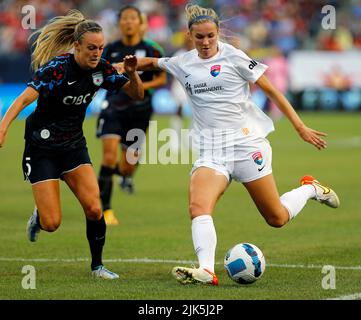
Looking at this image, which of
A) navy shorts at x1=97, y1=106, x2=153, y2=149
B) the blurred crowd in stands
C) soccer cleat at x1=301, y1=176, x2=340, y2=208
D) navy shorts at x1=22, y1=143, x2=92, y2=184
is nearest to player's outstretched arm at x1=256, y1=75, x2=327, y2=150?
soccer cleat at x1=301, y1=176, x2=340, y2=208

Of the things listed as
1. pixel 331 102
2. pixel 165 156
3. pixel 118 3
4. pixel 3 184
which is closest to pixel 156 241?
pixel 3 184

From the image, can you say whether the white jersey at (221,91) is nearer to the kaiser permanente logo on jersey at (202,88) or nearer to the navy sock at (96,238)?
the kaiser permanente logo on jersey at (202,88)

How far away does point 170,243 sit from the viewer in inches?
424

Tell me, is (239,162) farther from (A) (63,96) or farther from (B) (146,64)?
(A) (63,96)

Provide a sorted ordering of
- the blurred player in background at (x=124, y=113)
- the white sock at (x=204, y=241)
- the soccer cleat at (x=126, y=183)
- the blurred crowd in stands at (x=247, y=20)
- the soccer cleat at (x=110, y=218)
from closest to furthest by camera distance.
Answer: the white sock at (x=204, y=241) < the soccer cleat at (x=110, y=218) < the blurred player in background at (x=124, y=113) < the soccer cleat at (x=126, y=183) < the blurred crowd in stands at (x=247, y=20)

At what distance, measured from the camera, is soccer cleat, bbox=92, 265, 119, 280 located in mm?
8523

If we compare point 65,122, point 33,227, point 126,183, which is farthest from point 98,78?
point 126,183

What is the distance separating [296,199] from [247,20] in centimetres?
2734

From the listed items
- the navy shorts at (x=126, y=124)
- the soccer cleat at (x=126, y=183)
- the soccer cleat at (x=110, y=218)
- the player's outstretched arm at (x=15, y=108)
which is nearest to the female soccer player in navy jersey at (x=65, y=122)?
the player's outstretched arm at (x=15, y=108)

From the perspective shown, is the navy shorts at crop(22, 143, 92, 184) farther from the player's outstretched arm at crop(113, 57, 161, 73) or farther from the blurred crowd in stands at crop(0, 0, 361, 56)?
the blurred crowd in stands at crop(0, 0, 361, 56)

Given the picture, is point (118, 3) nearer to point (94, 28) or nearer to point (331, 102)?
point (331, 102)

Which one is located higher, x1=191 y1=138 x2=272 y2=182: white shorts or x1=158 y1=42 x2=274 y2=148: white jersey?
x1=158 y1=42 x2=274 y2=148: white jersey

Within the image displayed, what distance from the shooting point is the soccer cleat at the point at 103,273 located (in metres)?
8.52

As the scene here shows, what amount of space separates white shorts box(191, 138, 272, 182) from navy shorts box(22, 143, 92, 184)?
1.12 m
